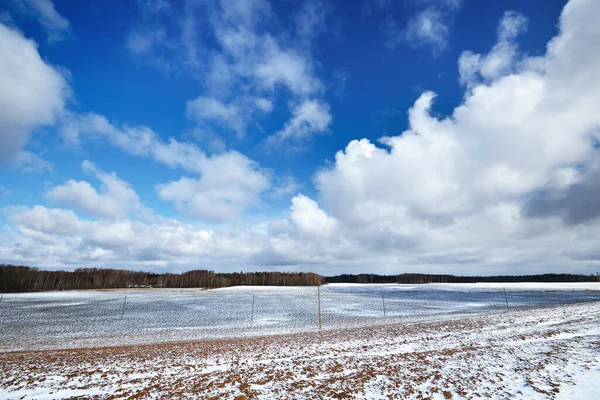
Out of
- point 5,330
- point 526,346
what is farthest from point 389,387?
point 5,330

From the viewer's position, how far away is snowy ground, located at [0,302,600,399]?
29.2ft

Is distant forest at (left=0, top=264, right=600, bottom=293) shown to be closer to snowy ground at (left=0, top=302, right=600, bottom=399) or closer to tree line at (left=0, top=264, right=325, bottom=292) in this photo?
tree line at (left=0, top=264, right=325, bottom=292)

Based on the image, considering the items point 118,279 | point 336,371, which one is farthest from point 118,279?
point 336,371

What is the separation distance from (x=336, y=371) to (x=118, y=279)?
160885 mm

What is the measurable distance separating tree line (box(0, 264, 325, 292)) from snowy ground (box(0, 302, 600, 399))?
12943 cm

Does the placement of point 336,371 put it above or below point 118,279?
below

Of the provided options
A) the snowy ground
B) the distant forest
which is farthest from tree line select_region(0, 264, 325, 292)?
the snowy ground

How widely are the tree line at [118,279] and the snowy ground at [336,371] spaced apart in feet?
425

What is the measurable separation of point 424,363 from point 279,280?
176 m

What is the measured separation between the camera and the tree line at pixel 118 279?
113 meters

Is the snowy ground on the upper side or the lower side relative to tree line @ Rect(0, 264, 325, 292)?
lower

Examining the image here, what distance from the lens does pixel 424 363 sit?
11.5 meters

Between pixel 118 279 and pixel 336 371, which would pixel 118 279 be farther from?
pixel 336 371

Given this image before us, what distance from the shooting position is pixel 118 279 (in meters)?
146
